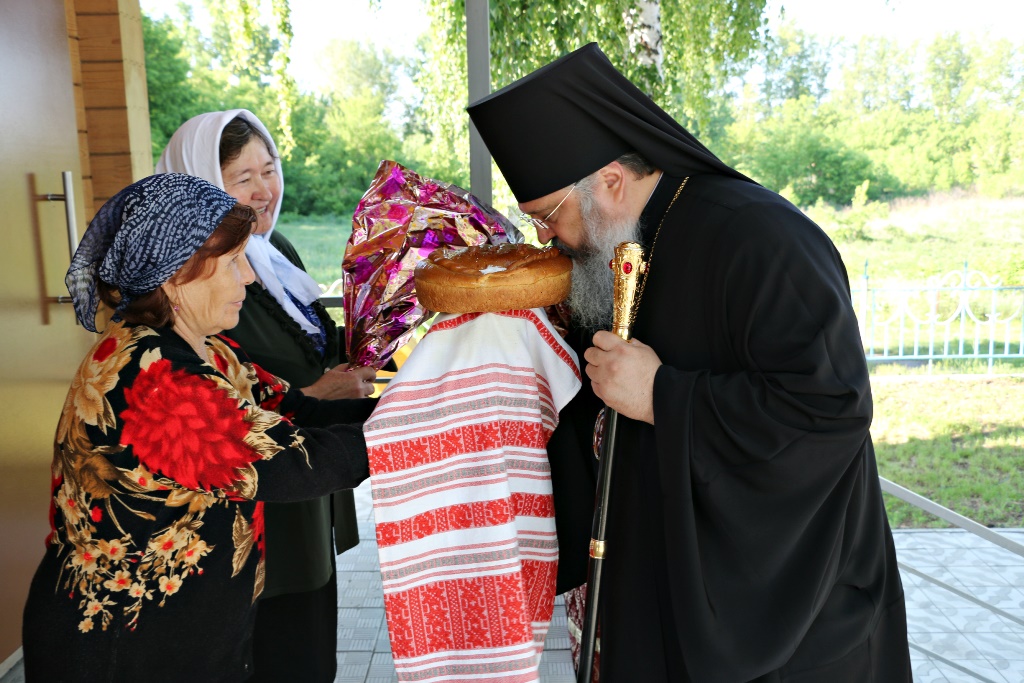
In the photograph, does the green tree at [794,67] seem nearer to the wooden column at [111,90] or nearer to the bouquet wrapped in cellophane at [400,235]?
the wooden column at [111,90]

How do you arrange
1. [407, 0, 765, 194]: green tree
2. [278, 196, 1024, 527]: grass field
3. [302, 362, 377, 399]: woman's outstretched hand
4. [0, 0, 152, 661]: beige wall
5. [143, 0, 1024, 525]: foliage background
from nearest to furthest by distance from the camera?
1. [302, 362, 377, 399]: woman's outstretched hand
2. [0, 0, 152, 661]: beige wall
3. [407, 0, 765, 194]: green tree
4. [143, 0, 1024, 525]: foliage background
5. [278, 196, 1024, 527]: grass field

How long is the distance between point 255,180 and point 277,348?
60cm

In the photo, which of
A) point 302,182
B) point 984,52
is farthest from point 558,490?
point 302,182

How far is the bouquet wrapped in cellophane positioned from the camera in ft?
6.61

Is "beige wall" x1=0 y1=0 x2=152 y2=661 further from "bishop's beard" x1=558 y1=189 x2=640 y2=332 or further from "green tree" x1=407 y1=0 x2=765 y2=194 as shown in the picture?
"bishop's beard" x1=558 y1=189 x2=640 y2=332

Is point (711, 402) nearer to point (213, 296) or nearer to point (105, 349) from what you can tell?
point (213, 296)

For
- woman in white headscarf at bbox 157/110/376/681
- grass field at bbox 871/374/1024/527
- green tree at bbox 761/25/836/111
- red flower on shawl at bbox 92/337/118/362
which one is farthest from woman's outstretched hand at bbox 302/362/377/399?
green tree at bbox 761/25/836/111

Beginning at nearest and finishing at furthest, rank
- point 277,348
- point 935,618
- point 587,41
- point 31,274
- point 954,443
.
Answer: point 277,348 < point 31,274 < point 935,618 < point 587,41 < point 954,443

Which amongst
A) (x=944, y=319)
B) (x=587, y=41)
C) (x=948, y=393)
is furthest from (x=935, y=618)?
(x=944, y=319)

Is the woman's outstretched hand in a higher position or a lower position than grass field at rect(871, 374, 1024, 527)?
higher

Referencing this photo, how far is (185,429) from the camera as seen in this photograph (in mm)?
1601

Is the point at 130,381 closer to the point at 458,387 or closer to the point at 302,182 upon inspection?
the point at 458,387

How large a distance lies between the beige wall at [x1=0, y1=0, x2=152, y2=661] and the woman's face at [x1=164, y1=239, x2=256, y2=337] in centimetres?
198

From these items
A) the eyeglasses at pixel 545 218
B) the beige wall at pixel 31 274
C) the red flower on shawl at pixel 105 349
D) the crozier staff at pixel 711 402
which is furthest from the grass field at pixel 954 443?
the red flower on shawl at pixel 105 349
